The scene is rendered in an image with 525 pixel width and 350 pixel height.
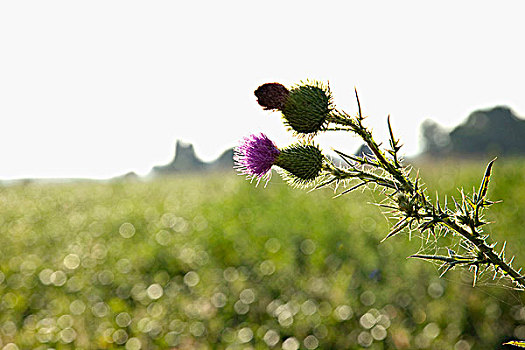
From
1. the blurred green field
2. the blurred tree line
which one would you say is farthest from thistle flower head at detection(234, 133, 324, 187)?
the blurred tree line

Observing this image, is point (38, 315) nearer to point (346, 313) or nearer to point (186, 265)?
point (186, 265)

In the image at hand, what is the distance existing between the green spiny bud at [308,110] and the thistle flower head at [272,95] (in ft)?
0.08

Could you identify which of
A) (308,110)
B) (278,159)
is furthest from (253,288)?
(308,110)

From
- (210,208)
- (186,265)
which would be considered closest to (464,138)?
(210,208)

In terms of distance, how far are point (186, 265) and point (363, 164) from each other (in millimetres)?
4128

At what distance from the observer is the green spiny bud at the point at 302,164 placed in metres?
1.06

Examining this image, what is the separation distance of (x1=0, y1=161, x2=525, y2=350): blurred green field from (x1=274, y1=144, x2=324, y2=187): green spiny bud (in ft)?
2.87

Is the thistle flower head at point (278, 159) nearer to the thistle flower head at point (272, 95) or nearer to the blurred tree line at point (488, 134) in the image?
the thistle flower head at point (272, 95)

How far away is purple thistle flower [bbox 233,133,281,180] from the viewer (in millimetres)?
1108

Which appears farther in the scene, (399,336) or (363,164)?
(399,336)

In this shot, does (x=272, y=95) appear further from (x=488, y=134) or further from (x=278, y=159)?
(x=488, y=134)

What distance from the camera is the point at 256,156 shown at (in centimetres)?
112

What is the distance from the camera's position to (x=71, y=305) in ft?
13.7

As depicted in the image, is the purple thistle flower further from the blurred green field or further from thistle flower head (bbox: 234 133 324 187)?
the blurred green field
